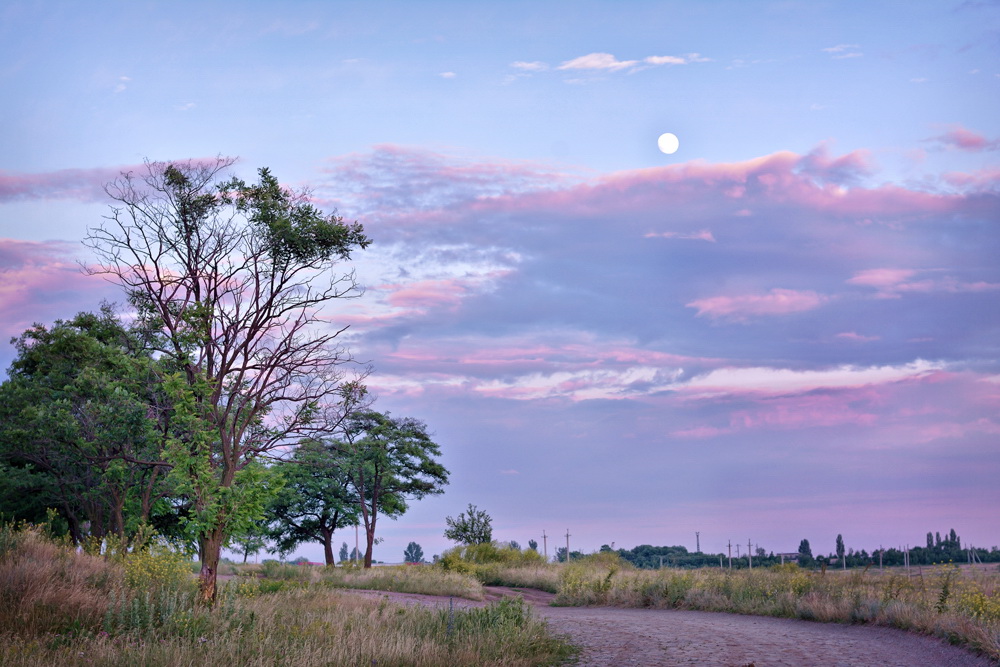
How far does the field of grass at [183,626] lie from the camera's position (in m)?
11.3

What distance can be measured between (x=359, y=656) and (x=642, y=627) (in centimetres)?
955

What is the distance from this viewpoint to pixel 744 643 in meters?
17.0

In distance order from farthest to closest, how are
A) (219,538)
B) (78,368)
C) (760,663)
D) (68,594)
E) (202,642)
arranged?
(78,368)
(219,538)
(760,663)
(68,594)
(202,642)

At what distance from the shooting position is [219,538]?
19906mm

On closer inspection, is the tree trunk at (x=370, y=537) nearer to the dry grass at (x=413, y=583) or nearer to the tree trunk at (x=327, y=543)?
the tree trunk at (x=327, y=543)

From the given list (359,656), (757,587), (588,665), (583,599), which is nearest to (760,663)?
(588,665)

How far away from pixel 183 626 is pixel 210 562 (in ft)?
21.5

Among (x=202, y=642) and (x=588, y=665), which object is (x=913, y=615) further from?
(x=202, y=642)

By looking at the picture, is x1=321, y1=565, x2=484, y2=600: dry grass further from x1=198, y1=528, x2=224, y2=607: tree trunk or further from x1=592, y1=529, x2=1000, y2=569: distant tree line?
x1=592, y1=529, x2=1000, y2=569: distant tree line

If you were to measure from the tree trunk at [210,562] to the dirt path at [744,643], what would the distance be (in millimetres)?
8071

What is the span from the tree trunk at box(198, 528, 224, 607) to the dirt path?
8071 millimetres

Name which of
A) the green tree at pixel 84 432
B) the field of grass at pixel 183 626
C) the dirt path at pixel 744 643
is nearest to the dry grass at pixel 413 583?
the green tree at pixel 84 432

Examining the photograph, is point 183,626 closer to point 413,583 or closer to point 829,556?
point 413,583

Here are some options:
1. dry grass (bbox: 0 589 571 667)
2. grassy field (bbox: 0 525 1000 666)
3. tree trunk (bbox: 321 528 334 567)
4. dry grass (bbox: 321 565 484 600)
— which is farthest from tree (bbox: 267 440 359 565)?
dry grass (bbox: 0 589 571 667)
